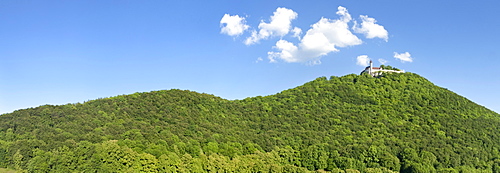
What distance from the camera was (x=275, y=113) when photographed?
135375mm

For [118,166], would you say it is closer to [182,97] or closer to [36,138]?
[36,138]

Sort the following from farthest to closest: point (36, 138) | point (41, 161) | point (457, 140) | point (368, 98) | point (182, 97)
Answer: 1. point (368, 98)
2. point (182, 97)
3. point (457, 140)
4. point (36, 138)
5. point (41, 161)

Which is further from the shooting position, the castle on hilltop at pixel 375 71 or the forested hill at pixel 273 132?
the castle on hilltop at pixel 375 71

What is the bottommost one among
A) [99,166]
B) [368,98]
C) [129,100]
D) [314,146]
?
[99,166]

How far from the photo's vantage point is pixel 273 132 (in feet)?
395

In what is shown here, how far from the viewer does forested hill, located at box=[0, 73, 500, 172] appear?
83562 mm

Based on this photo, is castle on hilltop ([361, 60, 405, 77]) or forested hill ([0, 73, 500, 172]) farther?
castle on hilltop ([361, 60, 405, 77])

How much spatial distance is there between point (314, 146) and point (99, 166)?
57023 mm

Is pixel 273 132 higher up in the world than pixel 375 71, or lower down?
lower down

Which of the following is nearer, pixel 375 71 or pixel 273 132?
pixel 273 132

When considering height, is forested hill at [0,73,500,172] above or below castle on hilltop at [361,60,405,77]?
below

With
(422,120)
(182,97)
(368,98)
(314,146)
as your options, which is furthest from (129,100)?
(422,120)

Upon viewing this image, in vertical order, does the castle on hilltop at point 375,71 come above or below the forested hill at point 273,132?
above

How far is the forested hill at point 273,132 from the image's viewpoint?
3290 inches
